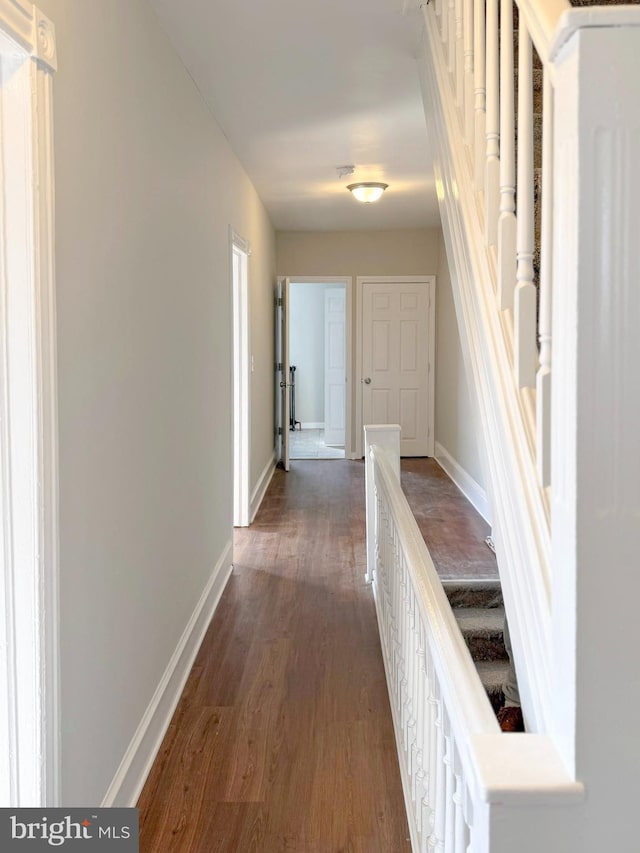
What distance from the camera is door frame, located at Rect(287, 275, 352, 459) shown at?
7.69 meters

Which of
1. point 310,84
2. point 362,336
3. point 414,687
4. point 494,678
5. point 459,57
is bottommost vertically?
point 494,678

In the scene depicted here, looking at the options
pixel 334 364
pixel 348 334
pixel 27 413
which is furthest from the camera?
pixel 334 364

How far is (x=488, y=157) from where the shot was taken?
147 cm

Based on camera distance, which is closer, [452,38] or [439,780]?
[439,780]

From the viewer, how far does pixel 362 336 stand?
7855 mm

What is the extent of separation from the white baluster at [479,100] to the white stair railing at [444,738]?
3.24 feet

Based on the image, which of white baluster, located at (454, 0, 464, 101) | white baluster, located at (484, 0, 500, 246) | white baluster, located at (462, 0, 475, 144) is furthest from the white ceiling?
white baluster, located at (484, 0, 500, 246)

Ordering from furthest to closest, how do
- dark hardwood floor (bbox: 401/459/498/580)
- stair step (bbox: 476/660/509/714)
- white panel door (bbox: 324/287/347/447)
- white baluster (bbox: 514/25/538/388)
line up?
white panel door (bbox: 324/287/347/447) < dark hardwood floor (bbox: 401/459/498/580) < stair step (bbox: 476/660/509/714) < white baluster (bbox: 514/25/538/388)

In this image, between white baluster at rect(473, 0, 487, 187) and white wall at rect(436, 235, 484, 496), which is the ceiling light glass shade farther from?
white baluster at rect(473, 0, 487, 187)

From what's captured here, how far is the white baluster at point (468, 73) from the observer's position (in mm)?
1727

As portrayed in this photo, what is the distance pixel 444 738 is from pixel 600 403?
0.79 metres

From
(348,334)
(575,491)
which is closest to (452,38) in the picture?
(575,491)

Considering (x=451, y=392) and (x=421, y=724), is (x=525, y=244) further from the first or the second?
(x=451, y=392)

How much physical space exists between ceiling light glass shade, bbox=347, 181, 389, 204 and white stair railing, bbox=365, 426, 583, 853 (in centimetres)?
289
